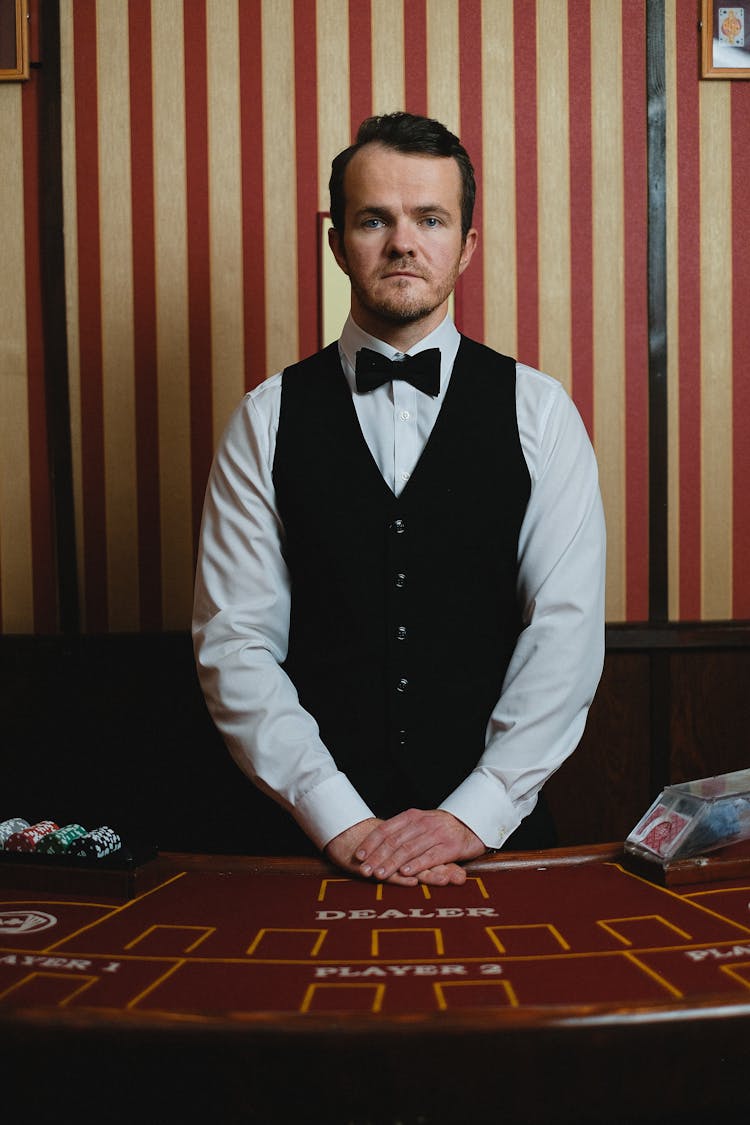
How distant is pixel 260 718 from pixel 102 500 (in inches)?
49.8

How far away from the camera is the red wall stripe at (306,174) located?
2670 millimetres

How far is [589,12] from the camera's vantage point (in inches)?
105

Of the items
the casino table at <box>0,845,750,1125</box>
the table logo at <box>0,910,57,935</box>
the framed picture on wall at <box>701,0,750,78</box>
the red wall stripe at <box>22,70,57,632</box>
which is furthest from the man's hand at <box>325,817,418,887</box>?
the framed picture on wall at <box>701,0,750,78</box>

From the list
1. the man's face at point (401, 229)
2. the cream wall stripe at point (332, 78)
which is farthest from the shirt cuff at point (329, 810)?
the cream wall stripe at point (332, 78)

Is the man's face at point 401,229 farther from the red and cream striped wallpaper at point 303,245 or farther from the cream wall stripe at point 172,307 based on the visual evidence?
the cream wall stripe at point 172,307

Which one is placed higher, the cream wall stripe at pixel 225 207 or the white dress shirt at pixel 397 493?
the cream wall stripe at pixel 225 207

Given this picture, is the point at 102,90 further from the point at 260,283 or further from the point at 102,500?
the point at 102,500

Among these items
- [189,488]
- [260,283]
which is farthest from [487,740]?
[260,283]

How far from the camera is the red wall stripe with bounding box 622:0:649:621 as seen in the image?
8.79 ft

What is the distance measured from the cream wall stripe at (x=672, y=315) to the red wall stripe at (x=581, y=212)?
22 cm

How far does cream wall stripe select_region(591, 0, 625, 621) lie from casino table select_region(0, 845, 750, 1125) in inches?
69.8

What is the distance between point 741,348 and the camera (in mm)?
2752

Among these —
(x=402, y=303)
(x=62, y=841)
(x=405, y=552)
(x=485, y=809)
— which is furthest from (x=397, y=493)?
(x=62, y=841)

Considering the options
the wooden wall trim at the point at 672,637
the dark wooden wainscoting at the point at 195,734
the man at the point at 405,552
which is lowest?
the dark wooden wainscoting at the point at 195,734
